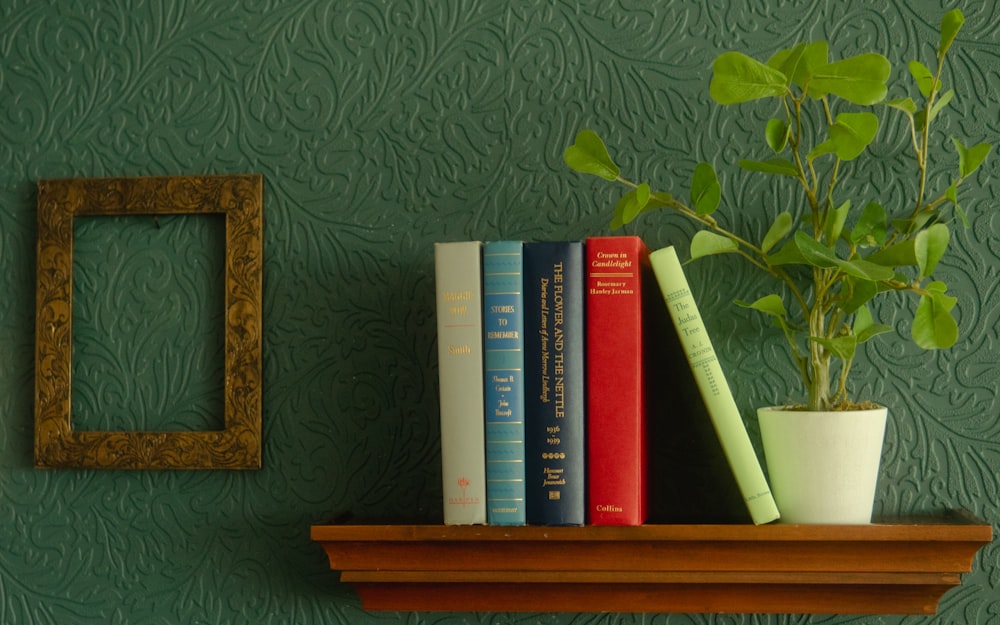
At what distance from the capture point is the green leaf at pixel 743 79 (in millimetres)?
644

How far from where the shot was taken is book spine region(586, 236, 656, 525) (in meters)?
0.69

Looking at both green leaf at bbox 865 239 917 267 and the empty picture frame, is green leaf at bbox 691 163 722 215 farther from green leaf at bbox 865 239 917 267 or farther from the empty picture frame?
the empty picture frame

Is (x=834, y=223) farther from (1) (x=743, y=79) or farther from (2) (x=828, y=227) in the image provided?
(1) (x=743, y=79)

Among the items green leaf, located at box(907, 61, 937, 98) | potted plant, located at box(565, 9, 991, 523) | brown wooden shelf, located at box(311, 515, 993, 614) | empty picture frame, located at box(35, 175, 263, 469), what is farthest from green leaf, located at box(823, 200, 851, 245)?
empty picture frame, located at box(35, 175, 263, 469)

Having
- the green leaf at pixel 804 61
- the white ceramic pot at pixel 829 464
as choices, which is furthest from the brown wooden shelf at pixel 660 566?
the green leaf at pixel 804 61

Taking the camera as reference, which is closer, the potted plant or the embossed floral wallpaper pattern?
the potted plant

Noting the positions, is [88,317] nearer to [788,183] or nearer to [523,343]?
[523,343]

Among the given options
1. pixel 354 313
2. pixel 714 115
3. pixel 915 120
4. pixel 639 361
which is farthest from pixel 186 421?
pixel 915 120

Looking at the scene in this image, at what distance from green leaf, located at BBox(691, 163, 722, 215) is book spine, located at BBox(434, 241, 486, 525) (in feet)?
0.62

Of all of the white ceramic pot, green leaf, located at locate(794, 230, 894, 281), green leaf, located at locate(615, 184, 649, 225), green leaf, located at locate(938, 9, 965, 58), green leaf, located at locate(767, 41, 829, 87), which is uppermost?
green leaf, located at locate(938, 9, 965, 58)

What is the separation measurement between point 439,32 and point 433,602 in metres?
0.52

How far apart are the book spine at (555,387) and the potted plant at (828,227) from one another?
76 millimetres

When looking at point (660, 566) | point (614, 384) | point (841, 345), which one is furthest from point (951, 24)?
point (660, 566)

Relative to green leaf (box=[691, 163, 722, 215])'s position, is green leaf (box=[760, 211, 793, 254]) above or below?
below
